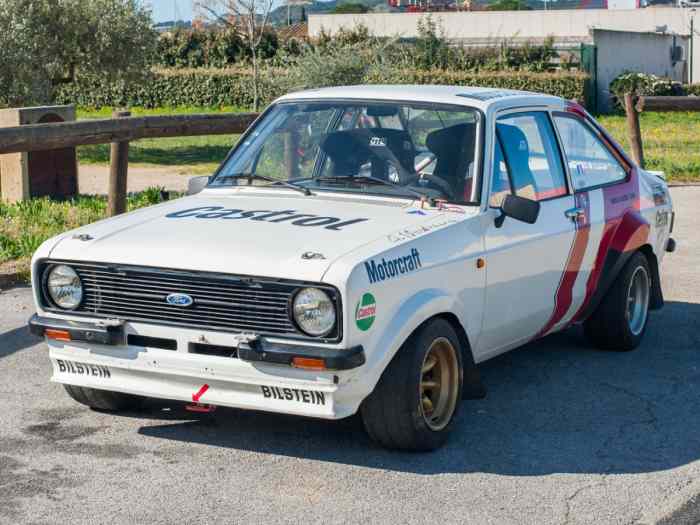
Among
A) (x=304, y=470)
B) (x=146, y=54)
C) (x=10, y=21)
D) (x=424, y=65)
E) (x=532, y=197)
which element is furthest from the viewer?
(x=424, y=65)

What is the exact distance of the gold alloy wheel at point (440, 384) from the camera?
5680 millimetres

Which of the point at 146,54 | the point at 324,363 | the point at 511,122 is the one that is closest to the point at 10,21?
the point at 146,54

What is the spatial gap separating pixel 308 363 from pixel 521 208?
5.25ft

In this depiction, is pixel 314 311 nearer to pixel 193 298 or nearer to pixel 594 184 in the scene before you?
pixel 193 298

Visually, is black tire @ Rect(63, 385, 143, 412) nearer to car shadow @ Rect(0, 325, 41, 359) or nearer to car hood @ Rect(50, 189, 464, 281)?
car hood @ Rect(50, 189, 464, 281)

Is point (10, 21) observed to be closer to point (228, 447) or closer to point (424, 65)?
point (424, 65)

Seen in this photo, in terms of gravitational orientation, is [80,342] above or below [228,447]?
above

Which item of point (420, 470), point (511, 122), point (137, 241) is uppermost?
point (511, 122)

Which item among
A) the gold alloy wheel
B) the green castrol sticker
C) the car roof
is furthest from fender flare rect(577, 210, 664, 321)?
the green castrol sticker

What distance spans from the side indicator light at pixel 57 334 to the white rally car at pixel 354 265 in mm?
10

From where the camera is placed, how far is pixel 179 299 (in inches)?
210

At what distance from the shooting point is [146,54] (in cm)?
2594

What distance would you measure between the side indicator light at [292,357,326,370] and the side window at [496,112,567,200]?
1.90m

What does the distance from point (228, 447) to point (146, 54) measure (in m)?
21.3
